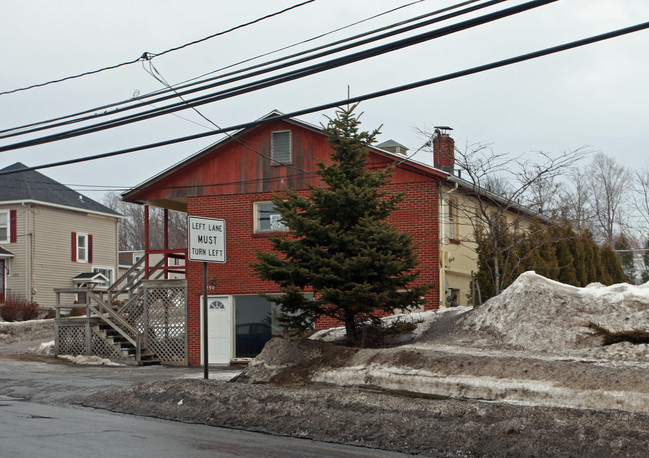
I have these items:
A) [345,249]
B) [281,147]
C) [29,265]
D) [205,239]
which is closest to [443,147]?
[281,147]

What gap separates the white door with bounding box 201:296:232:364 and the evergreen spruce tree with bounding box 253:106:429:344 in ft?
29.3

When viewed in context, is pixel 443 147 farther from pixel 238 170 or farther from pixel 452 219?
pixel 238 170

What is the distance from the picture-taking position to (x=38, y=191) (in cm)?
4347

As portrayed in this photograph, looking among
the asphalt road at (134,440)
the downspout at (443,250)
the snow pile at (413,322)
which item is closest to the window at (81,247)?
the downspout at (443,250)

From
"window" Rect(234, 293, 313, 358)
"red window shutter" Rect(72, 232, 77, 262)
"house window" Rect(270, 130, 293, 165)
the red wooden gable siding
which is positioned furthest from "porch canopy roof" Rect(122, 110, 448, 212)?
"red window shutter" Rect(72, 232, 77, 262)

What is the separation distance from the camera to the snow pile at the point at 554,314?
15.1m

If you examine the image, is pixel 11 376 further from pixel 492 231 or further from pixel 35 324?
pixel 35 324

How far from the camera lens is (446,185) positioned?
23.7 metres

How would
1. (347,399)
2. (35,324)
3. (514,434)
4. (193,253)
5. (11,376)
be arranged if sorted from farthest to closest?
1. (35,324)
2. (11,376)
3. (193,253)
4. (347,399)
5. (514,434)

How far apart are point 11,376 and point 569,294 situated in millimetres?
12499

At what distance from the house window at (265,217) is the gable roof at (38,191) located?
818 inches

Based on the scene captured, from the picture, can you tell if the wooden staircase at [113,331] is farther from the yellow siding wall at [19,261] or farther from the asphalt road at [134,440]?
the yellow siding wall at [19,261]

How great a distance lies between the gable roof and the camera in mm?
42531

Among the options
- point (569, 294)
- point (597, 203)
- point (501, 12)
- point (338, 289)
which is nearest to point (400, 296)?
point (338, 289)
